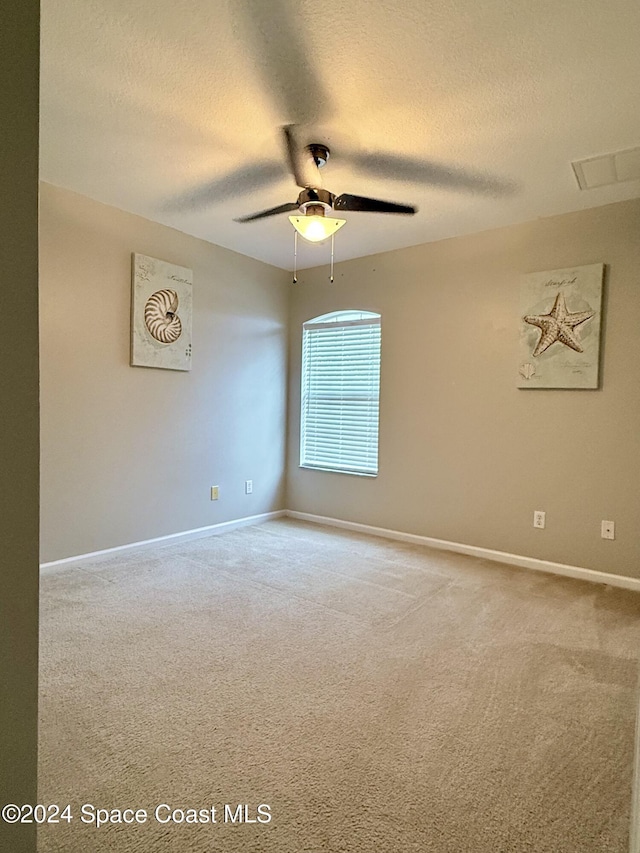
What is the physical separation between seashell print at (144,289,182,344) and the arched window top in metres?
1.43

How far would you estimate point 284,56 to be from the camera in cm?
180

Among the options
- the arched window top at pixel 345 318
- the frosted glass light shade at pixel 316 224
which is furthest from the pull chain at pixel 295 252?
the frosted glass light shade at pixel 316 224

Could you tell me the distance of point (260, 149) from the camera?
247 cm

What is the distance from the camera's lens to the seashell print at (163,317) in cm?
354

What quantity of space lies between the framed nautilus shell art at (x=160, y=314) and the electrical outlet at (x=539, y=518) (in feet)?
9.66

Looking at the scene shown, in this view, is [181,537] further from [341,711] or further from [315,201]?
[315,201]

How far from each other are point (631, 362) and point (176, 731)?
128 inches

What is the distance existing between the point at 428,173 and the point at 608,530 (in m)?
2.58

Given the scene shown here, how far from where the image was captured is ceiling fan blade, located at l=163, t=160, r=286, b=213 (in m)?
2.68

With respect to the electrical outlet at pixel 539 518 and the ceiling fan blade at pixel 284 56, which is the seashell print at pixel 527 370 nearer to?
the electrical outlet at pixel 539 518

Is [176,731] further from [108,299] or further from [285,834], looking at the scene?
[108,299]

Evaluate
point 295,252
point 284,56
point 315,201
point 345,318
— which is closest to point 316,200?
point 315,201

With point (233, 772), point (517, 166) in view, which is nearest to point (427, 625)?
point (233, 772)

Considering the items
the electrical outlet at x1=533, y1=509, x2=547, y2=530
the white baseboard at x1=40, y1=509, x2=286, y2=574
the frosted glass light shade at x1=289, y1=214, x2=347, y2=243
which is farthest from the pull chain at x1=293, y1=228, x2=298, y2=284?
the electrical outlet at x1=533, y1=509, x2=547, y2=530
